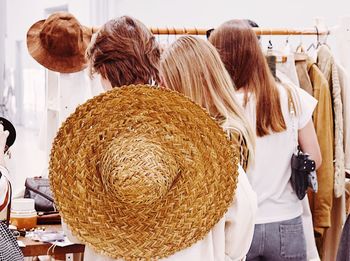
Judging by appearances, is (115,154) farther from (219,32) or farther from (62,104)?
(62,104)

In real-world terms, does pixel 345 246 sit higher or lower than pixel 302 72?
lower

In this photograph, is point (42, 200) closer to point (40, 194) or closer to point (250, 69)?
point (40, 194)

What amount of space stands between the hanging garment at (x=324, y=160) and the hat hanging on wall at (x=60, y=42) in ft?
3.35

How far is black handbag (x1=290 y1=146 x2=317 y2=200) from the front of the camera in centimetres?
226

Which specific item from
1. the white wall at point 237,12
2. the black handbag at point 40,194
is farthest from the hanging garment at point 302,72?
the black handbag at point 40,194

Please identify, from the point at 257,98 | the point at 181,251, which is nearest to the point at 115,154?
the point at 181,251

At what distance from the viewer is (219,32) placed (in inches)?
91.6

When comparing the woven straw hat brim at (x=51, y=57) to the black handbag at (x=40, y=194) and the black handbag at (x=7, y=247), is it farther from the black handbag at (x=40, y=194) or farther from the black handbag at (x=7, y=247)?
the black handbag at (x=7, y=247)

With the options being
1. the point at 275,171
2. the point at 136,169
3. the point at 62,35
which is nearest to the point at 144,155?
the point at 136,169

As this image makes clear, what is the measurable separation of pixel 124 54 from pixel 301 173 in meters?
0.82

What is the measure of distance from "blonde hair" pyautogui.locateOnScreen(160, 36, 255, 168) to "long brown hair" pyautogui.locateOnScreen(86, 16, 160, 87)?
0.15 ft

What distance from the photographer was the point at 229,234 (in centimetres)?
163

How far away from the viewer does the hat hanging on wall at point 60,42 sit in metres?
2.67

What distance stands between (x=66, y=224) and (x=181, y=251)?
28 centimetres
